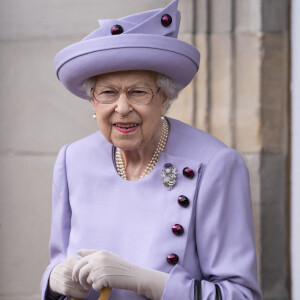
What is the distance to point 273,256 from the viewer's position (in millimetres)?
2955

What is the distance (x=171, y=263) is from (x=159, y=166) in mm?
355

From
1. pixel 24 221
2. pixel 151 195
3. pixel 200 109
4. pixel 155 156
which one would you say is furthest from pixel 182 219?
pixel 24 221

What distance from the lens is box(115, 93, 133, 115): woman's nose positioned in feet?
5.69

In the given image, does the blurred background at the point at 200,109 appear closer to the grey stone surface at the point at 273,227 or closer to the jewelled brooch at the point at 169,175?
the grey stone surface at the point at 273,227

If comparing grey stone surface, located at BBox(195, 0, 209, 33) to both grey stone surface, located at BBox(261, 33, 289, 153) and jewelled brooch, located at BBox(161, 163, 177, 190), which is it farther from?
jewelled brooch, located at BBox(161, 163, 177, 190)

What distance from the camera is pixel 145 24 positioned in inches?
69.2

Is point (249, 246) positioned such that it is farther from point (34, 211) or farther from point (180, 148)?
point (34, 211)

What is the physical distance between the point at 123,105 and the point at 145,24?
285 millimetres

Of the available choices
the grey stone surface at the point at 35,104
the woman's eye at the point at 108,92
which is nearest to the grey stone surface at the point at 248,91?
the grey stone surface at the point at 35,104

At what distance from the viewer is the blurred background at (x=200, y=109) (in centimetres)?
285

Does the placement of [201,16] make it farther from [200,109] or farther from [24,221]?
[24,221]

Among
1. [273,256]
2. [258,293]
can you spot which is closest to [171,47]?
[258,293]

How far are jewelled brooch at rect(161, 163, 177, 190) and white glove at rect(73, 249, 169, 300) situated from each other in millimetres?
318

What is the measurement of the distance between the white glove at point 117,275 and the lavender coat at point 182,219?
44mm
